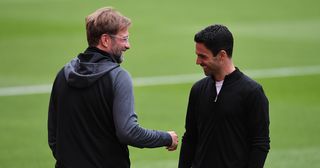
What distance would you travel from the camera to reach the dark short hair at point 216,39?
511 centimetres

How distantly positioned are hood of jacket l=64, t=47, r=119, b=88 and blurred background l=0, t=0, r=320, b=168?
3817mm

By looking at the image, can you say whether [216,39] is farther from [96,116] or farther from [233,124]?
[96,116]

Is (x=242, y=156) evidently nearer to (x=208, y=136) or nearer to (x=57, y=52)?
(x=208, y=136)

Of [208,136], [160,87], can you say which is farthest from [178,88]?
[208,136]

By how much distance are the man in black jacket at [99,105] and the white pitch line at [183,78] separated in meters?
6.44

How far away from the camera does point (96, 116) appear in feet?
16.7

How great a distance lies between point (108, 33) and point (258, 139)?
122 cm

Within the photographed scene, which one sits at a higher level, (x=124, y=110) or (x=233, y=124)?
(x=124, y=110)

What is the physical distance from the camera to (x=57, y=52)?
516 inches

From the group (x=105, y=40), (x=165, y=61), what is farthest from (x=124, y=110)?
(x=165, y=61)

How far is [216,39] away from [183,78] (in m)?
6.93

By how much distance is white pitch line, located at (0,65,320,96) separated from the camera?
1167 cm

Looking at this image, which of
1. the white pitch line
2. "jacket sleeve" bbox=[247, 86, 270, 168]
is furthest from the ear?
the white pitch line

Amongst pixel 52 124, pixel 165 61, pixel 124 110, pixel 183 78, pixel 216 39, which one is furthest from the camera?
pixel 165 61
